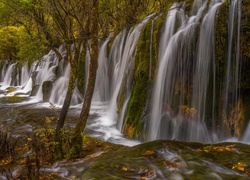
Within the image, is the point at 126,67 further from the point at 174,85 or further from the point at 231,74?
the point at 231,74

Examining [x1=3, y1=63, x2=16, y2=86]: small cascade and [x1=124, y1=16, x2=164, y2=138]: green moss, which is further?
[x1=3, y1=63, x2=16, y2=86]: small cascade

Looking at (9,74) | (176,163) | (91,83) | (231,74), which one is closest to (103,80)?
(231,74)

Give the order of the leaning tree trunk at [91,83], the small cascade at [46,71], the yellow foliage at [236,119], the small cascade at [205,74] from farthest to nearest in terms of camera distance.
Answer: the small cascade at [46,71], the small cascade at [205,74], the yellow foliage at [236,119], the leaning tree trunk at [91,83]

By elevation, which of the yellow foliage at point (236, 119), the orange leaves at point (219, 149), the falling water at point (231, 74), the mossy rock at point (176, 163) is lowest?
the mossy rock at point (176, 163)

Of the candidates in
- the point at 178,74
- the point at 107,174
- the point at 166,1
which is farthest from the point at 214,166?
the point at 166,1

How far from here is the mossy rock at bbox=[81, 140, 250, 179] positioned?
3797 mm

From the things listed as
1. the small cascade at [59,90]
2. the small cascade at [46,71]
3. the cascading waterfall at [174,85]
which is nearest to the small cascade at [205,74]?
the cascading waterfall at [174,85]

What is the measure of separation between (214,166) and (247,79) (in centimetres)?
338

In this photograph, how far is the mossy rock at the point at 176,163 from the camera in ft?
12.5

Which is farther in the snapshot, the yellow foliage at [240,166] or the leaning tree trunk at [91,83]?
the leaning tree trunk at [91,83]

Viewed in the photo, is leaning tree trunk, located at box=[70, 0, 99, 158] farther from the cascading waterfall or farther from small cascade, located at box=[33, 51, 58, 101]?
small cascade, located at box=[33, 51, 58, 101]

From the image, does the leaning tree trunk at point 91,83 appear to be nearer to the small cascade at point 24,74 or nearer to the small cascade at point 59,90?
the small cascade at point 59,90

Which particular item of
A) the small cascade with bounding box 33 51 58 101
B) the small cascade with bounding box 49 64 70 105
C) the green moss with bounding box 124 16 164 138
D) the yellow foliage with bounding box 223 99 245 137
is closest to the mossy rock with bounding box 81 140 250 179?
the yellow foliage with bounding box 223 99 245 137

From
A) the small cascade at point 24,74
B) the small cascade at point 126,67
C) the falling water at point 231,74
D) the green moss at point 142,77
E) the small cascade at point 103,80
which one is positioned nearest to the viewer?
the falling water at point 231,74
